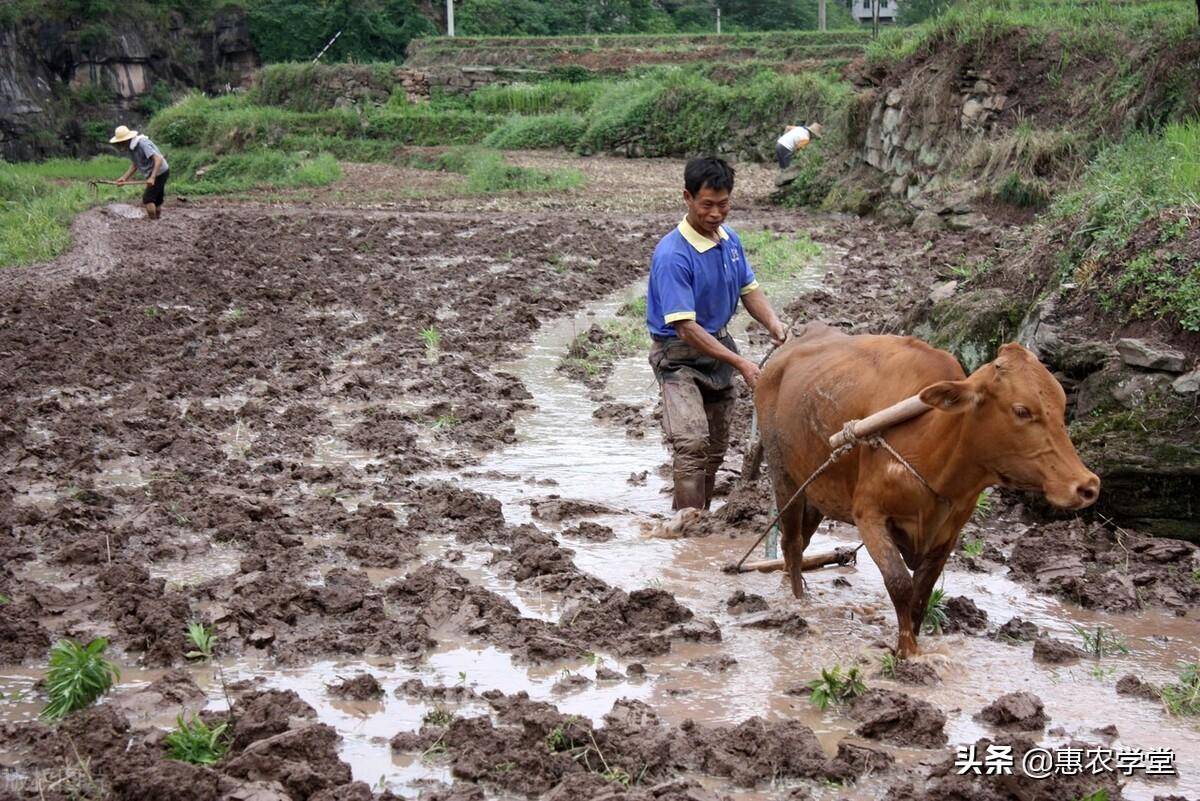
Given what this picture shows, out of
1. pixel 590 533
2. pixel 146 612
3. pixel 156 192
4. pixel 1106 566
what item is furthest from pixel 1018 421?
pixel 156 192

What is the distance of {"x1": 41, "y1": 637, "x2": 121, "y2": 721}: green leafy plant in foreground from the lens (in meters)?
4.52

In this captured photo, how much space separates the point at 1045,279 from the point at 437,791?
20.2 feet

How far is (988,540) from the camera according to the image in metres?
6.93

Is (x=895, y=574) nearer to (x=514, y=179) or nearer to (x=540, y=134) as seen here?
(x=514, y=179)

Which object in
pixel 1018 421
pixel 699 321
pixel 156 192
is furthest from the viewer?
pixel 156 192

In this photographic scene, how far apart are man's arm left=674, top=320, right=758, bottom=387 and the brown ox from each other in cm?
49

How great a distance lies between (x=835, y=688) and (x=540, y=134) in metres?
32.9

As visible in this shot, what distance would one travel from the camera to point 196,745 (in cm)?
421

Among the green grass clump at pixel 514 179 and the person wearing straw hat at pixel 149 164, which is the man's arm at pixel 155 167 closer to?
the person wearing straw hat at pixel 149 164

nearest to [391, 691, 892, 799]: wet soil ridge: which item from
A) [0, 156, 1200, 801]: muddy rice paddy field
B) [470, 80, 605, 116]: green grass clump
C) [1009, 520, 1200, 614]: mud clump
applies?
[0, 156, 1200, 801]: muddy rice paddy field

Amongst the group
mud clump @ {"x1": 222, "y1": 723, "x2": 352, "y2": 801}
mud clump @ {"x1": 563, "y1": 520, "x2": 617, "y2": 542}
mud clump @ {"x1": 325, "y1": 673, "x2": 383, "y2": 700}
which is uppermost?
mud clump @ {"x1": 222, "y1": 723, "x2": 352, "y2": 801}

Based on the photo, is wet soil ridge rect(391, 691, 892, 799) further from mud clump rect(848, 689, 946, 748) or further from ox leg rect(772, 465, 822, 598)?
ox leg rect(772, 465, 822, 598)

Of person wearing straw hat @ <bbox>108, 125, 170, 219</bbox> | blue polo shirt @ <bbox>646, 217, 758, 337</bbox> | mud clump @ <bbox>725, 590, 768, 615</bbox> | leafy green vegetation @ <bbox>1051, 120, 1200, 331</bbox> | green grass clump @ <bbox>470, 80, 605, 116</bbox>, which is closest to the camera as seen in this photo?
mud clump @ <bbox>725, 590, 768, 615</bbox>

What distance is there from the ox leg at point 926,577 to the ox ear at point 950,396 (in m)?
0.60
